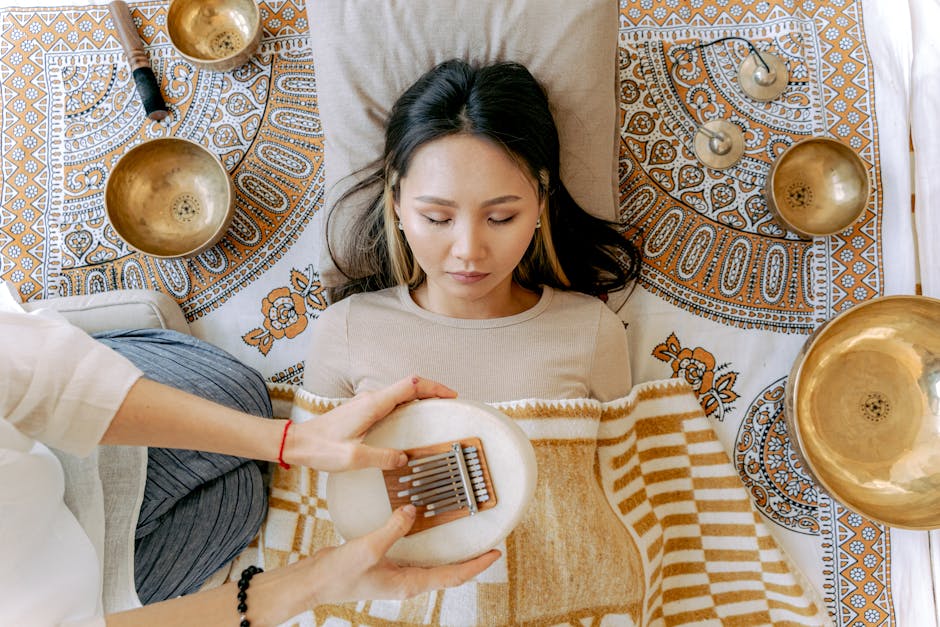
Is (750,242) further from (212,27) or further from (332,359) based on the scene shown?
(212,27)

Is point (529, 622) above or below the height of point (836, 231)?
below

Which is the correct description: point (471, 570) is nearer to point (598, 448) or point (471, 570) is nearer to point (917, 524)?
point (598, 448)

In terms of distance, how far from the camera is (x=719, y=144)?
1972 mm

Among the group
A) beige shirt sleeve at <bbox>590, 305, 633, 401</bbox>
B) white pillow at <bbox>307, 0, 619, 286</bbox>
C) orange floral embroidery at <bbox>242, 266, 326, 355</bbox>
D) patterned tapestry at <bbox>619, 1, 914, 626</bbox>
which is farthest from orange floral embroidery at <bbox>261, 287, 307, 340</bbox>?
patterned tapestry at <bbox>619, 1, 914, 626</bbox>

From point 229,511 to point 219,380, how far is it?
0.35m

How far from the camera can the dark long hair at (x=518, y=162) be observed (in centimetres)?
143

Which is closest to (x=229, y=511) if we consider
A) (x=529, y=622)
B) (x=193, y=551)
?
(x=193, y=551)

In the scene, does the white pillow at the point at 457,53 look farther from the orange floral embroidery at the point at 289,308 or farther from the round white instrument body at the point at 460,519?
the round white instrument body at the point at 460,519

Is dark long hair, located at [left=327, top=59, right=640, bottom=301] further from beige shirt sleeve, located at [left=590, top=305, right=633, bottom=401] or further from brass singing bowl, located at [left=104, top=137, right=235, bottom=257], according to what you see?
brass singing bowl, located at [left=104, top=137, right=235, bottom=257]

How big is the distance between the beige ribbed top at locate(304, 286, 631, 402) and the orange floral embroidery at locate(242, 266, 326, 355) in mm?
255

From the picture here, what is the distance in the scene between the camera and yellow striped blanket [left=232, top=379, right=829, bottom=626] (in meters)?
1.60

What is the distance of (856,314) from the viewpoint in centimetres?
185

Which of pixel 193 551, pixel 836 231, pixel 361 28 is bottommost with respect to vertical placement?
pixel 193 551

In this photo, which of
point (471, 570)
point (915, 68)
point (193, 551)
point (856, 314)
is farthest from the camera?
point (915, 68)
